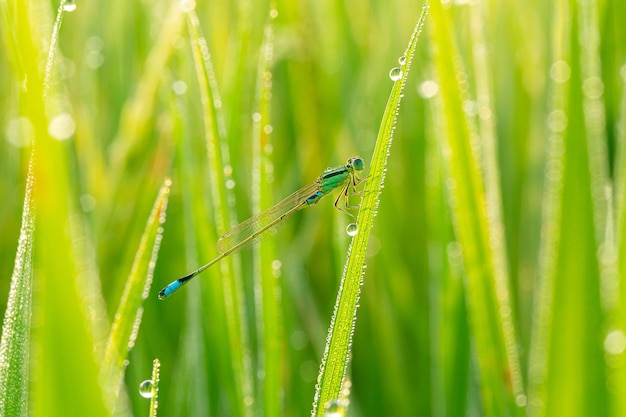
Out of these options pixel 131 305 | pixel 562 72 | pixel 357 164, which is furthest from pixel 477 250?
pixel 357 164

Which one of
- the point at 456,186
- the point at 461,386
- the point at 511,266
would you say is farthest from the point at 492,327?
the point at 511,266

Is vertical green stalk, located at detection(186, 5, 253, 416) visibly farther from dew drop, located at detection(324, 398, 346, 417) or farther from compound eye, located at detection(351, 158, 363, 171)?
compound eye, located at detection(351, 158, 363, 171)

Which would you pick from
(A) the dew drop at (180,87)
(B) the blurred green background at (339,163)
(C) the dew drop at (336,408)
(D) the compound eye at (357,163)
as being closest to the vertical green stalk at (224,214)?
(B) the blurred green background at (339,163)

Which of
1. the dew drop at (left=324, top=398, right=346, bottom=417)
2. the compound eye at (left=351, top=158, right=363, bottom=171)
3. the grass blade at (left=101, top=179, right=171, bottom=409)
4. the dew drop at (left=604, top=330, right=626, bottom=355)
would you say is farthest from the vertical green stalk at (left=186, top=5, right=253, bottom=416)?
the compound eye at (left=351, top=158, right=363, bottom=171)

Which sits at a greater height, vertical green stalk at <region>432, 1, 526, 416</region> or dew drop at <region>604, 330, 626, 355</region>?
vertical green stalk at <region>432, 1, 526, 416</region>

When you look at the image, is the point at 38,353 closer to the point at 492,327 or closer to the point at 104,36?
the point at 492,327

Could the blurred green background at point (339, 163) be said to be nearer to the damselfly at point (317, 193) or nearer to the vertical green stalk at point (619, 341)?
the vertical green stalk at point (619, 341)
